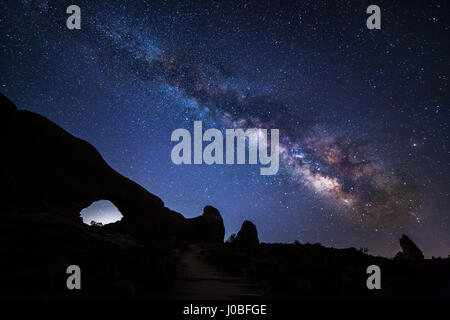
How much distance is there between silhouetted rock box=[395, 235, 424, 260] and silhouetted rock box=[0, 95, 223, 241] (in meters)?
28.2

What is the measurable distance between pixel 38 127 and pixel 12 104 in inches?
100

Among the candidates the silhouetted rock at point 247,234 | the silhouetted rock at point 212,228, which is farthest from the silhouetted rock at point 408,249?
the silhouetted rock at point 212,228

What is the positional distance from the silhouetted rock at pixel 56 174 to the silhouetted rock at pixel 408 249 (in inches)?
1111

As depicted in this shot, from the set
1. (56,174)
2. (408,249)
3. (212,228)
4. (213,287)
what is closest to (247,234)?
(212,228)

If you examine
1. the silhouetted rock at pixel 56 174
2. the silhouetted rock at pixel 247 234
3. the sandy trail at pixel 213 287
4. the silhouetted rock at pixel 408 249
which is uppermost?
the silhouetted rock at pixel 56 174

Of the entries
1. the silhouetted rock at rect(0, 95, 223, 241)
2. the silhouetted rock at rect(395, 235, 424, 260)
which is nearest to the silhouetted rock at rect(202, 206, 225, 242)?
the silhouetted rock at rect(0, 95, 223, 241)

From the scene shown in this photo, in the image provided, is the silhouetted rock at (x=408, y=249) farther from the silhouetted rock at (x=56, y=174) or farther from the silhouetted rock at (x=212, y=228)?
the silhouetted rock at (x=56, y=174)

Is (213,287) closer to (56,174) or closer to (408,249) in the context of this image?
(56,174)

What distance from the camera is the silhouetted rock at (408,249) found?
29.7 metres

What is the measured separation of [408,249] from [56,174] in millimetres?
37511

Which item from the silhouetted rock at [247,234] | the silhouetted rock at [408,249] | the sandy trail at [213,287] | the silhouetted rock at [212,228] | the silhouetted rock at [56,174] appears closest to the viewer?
the sandy trail at [213,287]

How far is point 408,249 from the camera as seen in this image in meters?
30.7

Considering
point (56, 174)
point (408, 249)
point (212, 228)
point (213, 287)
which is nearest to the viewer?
point (213, 287)
